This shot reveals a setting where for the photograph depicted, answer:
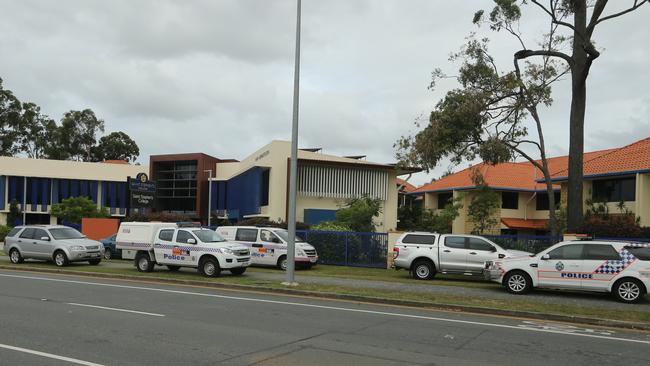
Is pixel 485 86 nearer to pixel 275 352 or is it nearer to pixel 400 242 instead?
pixel 400 242

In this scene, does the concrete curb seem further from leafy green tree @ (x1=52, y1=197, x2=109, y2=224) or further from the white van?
leafy green tree @ (x1=52, y1=197, x2=109, y2=224)

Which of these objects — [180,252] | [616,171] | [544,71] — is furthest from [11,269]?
[616,171]

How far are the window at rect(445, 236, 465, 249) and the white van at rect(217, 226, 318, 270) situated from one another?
6300 mm

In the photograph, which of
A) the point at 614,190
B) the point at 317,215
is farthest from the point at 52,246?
the point at 614,190

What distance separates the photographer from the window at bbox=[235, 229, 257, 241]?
25.0 meters

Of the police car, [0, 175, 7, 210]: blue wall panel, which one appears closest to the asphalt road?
the police car

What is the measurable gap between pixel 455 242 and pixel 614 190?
19834 mm

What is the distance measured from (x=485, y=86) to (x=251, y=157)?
→ 1000 inches

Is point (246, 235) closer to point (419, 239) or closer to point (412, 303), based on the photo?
point (419, 239)

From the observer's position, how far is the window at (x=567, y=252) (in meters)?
16.1

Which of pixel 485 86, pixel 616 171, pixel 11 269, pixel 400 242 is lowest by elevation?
pixel 11 269

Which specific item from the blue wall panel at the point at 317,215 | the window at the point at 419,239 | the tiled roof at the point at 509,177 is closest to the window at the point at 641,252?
the window at the point at 419,239

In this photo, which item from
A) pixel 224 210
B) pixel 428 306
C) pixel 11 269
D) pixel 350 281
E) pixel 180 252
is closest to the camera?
pixel 428 306

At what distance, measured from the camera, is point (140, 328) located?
993cm
